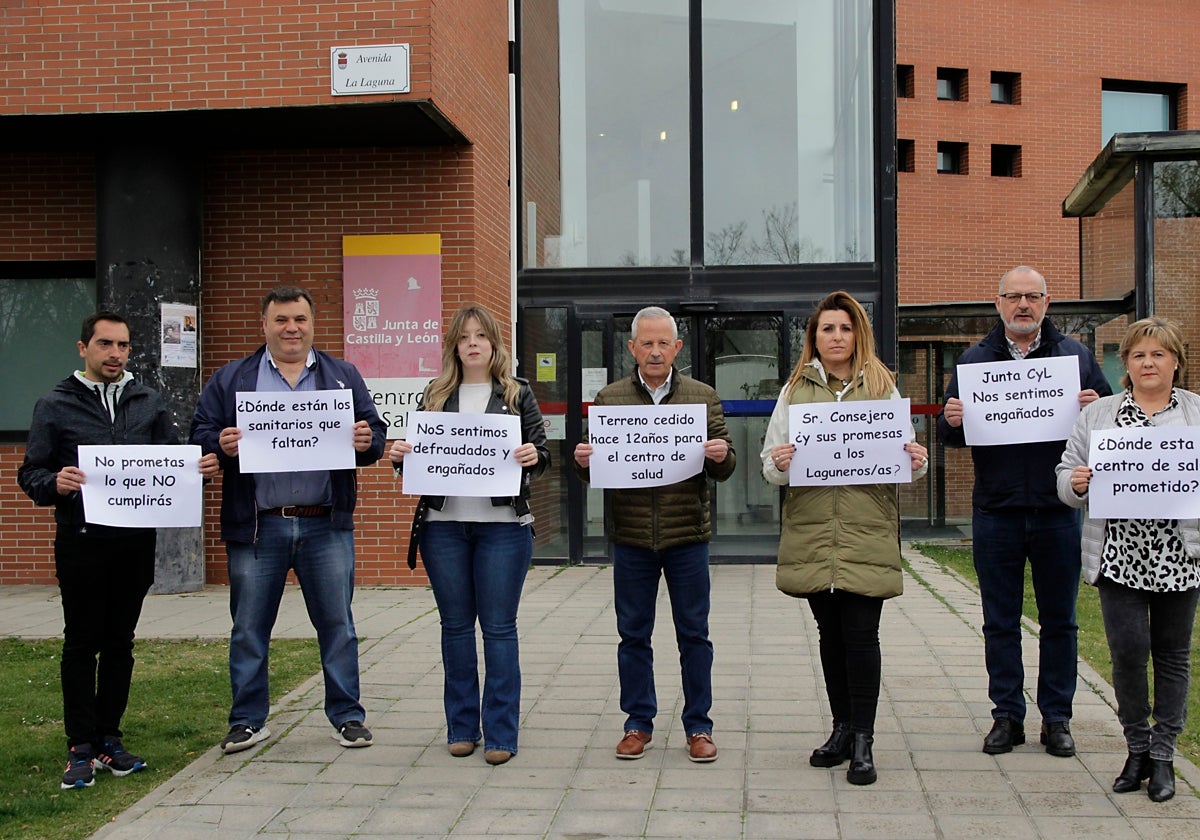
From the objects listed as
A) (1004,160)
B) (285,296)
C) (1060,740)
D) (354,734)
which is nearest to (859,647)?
(1060,740)

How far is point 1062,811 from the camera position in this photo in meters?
4.47

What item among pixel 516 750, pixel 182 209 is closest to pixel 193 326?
pixel 182 209

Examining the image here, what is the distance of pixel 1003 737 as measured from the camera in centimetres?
527

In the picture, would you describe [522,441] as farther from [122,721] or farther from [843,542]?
[122,721]

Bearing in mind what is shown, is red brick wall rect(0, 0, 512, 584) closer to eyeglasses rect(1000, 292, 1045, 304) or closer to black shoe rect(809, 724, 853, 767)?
eyeglasses rect(1000, 292, 1045, 304)

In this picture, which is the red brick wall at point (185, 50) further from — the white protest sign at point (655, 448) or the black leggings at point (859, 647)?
the black leggings at point (859, 647)

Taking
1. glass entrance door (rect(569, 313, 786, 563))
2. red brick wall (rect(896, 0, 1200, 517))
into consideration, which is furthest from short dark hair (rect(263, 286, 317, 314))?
red brick wall (rect(896, 0, 1200, 517))

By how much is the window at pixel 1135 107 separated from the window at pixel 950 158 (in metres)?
3.22

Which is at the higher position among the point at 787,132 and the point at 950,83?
the point at 950,83

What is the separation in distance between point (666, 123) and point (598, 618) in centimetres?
576

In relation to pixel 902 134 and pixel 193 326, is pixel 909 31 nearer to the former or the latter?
pixel 902 134

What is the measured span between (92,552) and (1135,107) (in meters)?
27.0

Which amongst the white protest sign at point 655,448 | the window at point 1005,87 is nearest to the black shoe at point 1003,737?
the white protest sign at point 655,448

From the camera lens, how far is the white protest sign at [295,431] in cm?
528
